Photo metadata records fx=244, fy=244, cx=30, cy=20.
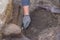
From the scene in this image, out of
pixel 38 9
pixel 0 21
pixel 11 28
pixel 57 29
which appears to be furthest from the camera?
pixel 38 9

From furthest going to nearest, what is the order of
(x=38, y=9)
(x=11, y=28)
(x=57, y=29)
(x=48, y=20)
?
1. (x=38, y=9)
2. (x=48, y=20)
3. (x=57, y=29)
4. (x=11, y=28)

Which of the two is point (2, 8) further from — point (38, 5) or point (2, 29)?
point (38, 5)

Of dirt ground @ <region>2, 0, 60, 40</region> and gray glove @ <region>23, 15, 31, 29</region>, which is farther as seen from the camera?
gray glove @ <region>23, 15, 31, 29</region>

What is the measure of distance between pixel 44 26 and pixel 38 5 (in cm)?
75

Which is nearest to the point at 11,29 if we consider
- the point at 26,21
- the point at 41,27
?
the point at 26,21

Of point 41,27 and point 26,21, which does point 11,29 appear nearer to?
point 26,21

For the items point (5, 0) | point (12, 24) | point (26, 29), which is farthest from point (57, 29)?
point (5, 0)

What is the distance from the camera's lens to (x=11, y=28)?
286cm

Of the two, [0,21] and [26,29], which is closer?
[0,21]

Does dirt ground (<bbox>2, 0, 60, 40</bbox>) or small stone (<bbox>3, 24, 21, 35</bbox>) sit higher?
small stone (<bbox>3, 24, 21, 35</bbox>)

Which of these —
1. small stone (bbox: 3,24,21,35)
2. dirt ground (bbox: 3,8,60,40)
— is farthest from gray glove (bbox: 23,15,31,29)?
small stone (bbox: 3,24,21,35)

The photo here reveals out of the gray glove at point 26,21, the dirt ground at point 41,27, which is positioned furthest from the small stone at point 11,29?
the gray glove at point 26,21

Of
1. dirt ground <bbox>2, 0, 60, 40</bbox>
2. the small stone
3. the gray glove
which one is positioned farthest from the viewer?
the gray glove

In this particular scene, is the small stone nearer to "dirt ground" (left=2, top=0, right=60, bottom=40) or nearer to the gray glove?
"dirt ground" (left=2, top=0, right=60, bottom=40)
